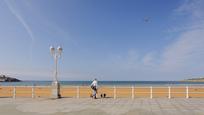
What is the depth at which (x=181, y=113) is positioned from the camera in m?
11.6

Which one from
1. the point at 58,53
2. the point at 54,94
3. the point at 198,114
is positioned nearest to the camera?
the point at 198,114

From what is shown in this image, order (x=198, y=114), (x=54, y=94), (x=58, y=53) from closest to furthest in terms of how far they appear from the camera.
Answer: (x=198, y=114) < (x=54, y=94) < (x=58, y=53)

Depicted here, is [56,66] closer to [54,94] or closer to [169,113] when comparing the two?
[54,94]

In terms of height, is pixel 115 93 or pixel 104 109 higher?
pixel 115 93

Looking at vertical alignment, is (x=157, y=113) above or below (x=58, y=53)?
below

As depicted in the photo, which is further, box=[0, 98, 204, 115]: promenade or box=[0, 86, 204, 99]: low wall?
box=[0, 86, 204, 99]: low wall

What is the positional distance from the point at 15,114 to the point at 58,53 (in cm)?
1039

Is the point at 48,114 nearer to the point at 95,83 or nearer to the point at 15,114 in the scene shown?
the point at 15,114

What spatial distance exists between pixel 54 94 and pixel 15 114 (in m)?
8.49

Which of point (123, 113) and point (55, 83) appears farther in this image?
point (55, 83)

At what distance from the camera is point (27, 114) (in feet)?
37.4

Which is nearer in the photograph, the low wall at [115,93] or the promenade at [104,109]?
the promenade at [104,109]

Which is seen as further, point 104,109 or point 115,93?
point 115,93

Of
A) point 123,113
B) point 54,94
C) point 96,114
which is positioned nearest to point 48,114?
point 96,114
